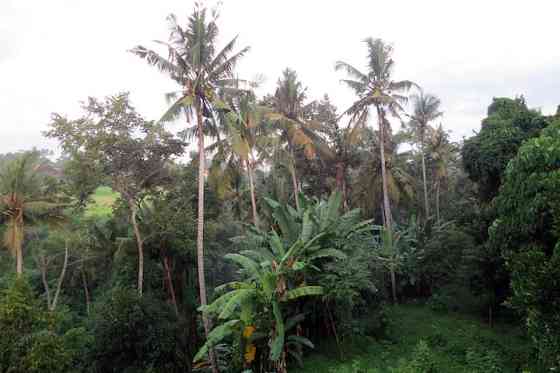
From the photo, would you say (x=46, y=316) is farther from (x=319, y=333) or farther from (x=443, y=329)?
(x=443, y=329)

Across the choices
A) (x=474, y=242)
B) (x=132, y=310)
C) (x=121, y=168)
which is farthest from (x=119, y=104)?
(x=474, y=242)

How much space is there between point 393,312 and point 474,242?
473 cm

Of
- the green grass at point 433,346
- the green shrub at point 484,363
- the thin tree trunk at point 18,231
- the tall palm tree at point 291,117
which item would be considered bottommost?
the green grass at point 433,346

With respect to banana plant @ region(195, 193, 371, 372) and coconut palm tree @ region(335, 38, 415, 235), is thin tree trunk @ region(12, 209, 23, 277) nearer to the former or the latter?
banana plant @ region(195, 193, 371, 372)

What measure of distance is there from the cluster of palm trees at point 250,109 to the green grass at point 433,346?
4.29 meters

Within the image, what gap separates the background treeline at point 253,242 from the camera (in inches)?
335

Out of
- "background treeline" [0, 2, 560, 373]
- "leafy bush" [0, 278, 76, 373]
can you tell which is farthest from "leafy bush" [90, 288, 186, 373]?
"leafy bush" [0, 278, 76, 373]

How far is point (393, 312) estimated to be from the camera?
16.3 meters

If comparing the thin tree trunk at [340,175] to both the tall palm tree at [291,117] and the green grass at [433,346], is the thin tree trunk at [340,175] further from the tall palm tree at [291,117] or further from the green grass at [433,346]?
the green grass at [433,346]

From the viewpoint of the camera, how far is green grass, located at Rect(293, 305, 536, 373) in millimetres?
9969

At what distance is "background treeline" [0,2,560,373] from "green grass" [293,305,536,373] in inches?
9.9

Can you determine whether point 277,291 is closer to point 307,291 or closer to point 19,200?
point 307,291

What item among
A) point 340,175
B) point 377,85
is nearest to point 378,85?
point 377,85

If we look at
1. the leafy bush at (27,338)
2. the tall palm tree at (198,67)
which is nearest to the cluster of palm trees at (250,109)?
the tall palm tree at (198,67)
